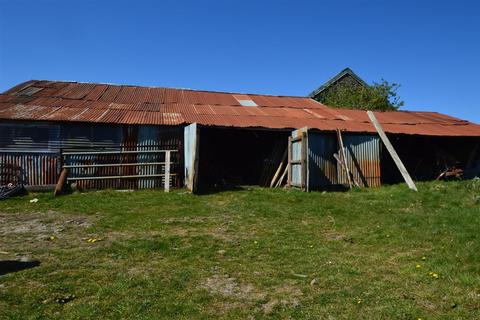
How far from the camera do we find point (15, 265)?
663cm

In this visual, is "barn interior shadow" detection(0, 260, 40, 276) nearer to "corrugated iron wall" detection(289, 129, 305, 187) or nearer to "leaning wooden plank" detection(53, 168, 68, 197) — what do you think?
"leaning wooden plank" detection(53, 168, 68, 197)

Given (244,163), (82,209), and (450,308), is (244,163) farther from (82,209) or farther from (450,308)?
(450,308)

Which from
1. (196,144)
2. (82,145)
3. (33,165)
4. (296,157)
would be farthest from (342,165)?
(33,165)

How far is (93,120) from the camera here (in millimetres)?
15406

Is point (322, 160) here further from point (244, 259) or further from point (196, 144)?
point (244, 259)

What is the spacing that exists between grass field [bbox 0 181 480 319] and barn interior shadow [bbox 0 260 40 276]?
0.13m

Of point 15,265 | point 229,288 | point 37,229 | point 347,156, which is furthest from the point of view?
point 347,156

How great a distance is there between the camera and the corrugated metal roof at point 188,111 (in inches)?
635

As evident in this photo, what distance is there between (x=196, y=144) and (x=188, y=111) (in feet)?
14.6

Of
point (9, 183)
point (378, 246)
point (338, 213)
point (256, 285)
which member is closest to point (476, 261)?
point (378, 246)

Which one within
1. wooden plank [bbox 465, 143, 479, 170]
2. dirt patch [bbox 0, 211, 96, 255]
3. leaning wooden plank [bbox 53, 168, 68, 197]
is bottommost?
dirt patch [bbox 0, 211, 96, 255]

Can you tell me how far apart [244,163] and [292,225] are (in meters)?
9.61

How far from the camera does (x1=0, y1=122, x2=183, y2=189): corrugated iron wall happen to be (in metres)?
15.1

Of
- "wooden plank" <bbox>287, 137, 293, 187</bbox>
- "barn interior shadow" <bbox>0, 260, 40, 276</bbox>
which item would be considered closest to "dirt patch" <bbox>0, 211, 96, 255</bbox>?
"barn interior shadow" <bbox>0, 260, 40, 276</bbox>
